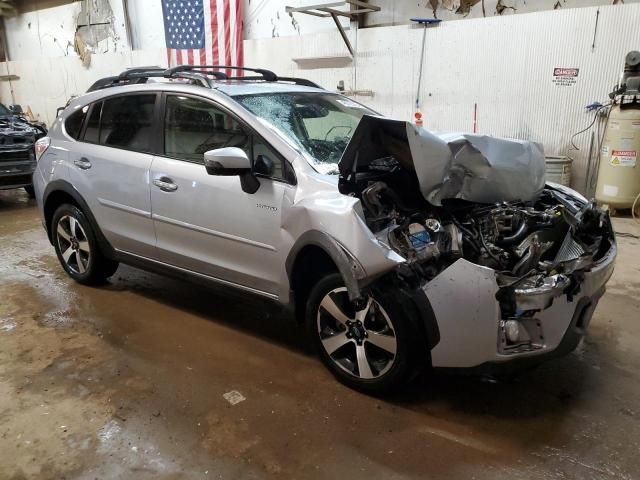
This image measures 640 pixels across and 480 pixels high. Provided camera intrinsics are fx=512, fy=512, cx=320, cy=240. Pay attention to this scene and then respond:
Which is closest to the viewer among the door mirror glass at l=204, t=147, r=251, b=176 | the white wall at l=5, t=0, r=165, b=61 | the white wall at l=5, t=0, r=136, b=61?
the door mirror glass at l=204, t=147, r=251, b=176

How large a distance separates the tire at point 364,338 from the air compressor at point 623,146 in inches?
188

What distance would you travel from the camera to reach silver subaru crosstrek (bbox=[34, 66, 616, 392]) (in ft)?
7.40

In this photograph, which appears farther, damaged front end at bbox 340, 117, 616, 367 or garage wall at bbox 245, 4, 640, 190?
garage wall at bbox 245, 4, 640, 190

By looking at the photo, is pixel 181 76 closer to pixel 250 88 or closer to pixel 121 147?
pixel 250 88

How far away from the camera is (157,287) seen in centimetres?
422

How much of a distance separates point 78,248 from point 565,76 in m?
5.78

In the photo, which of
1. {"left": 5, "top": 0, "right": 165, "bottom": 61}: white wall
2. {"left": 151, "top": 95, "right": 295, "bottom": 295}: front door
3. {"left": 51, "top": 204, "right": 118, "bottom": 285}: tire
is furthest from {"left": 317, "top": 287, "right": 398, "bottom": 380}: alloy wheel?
{"left": 5, "top": 0, "right": 165, "bottom": 61}: white wall

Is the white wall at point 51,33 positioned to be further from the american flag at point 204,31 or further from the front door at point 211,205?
the front door at point 211,205

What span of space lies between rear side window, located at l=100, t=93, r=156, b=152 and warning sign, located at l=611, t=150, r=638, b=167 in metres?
5.15

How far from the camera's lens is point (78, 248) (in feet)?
13.4

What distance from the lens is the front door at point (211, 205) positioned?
2803 mm

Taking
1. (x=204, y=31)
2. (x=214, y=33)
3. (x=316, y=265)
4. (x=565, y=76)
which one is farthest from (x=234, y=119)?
(x=204, y=31)

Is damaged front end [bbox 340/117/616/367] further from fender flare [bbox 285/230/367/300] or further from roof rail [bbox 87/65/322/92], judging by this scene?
roof rail [bbox 87/65/322/92]

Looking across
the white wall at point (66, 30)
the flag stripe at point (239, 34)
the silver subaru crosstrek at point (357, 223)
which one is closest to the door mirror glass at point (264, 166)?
the silver subaru crosstrek at point (357, 223)
